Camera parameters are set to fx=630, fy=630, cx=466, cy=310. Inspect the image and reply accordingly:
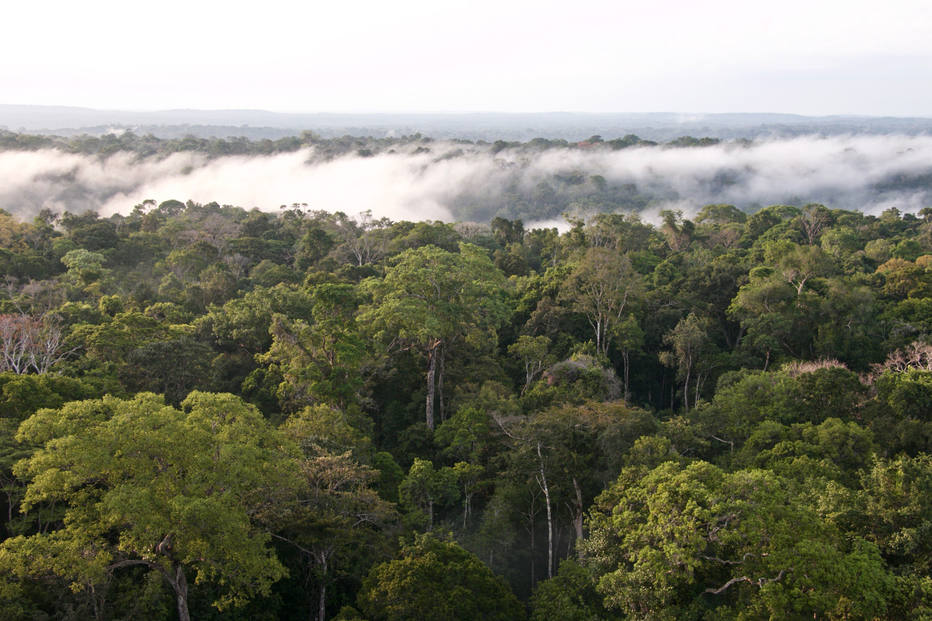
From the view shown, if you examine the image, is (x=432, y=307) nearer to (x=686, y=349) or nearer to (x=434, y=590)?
(x=434, y=590)

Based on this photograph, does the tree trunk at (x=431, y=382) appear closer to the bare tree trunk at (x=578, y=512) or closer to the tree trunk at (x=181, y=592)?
the bare tree trunk at (x=578, y=512)

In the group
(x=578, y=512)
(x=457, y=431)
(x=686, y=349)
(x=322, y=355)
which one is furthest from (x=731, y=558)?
(x=686, y=349)

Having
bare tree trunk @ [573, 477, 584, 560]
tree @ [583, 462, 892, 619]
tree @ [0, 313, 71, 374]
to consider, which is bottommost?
bare tree trunk @ [573, 477, 584, 560]

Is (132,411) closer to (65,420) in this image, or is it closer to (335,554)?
(65,420)

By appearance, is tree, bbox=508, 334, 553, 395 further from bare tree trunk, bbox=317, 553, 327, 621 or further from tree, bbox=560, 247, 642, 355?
bare tree trunk, bbox=317, 553, 327, 621

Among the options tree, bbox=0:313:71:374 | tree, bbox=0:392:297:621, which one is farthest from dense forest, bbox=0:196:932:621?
tree, bbox=0:313:71:374

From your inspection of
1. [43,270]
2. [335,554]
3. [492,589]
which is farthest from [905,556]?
[43,270]
